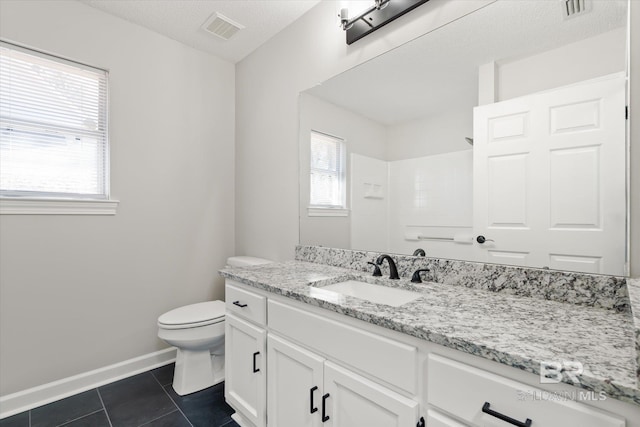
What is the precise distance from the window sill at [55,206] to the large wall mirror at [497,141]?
166cm

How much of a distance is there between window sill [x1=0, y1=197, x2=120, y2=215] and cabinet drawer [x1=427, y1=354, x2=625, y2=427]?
2268mm

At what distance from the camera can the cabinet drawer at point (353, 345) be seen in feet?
2.93

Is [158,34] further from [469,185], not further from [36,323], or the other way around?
[469,185]

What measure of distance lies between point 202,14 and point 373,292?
2219 millimetres

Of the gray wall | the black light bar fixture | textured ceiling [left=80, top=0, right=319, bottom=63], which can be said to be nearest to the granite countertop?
the black light bar fixture

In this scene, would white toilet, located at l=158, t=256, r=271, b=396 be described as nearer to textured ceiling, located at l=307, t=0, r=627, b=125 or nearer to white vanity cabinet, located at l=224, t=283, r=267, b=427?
white vanity cabinet, located at l=224, t=283, r=267, b=427

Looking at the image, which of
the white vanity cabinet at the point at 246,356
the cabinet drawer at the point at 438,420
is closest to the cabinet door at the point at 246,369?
the white vanity cabinet at the point at 246,356

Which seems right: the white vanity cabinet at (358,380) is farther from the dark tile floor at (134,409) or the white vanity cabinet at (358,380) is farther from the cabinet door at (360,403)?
the dark tile floor at (134,409)

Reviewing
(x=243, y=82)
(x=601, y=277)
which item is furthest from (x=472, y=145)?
(x=243, y=82)

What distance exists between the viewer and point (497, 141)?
1.26 meters

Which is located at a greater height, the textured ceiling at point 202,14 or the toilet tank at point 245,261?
the textured ceiling at point 202,14

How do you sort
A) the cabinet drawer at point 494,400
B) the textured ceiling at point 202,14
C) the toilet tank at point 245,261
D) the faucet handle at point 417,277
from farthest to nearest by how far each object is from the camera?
the toilet tank at point 245,261 < the textured ceiling at point 202,14 < the faucet handle at point 417,277 < the cabinet drawer at point 494,400

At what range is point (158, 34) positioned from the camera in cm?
239

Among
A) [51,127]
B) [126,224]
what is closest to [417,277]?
[126,224]
